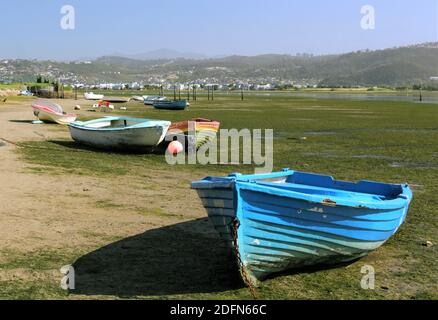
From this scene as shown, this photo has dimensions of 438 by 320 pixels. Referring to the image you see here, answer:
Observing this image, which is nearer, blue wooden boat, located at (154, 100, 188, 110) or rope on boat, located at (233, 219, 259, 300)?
rope on boat, located at (233, 219, 259, 300)

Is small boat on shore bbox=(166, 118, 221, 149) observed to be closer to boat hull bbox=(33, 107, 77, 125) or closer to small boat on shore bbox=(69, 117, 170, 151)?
small boat on shore bbox=(69, 117, 170, 151)

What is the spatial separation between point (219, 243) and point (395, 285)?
3.00 m

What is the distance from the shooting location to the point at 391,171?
57.4 feet

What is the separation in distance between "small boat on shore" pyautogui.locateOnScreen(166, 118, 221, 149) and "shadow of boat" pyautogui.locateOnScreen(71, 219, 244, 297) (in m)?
10.6

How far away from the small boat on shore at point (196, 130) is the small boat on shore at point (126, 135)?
2.62 ft

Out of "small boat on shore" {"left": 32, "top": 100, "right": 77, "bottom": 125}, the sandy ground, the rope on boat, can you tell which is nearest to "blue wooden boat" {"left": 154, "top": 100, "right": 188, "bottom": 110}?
"small boat on shore" {"left": 32, "top": 100, "right": 77, "bottom": 125}

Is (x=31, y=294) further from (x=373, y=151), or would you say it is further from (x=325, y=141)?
(x=325, y=141)

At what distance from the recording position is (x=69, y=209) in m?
11.3

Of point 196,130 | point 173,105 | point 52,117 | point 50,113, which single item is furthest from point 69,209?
point 173,105

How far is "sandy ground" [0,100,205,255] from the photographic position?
939 centimetres

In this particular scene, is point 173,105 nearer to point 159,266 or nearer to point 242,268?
point 159,266

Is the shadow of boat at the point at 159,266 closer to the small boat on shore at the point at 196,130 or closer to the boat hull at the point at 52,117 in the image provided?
the small boat on shore at the point at 196,130

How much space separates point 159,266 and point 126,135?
12.3 meters
